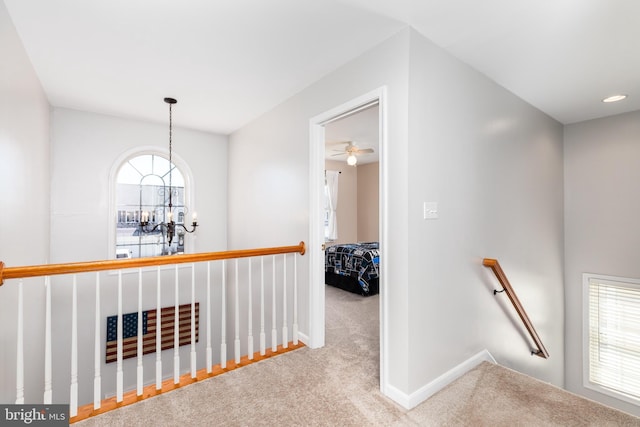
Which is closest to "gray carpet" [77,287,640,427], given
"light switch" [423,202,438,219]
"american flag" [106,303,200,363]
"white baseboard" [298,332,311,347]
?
"white baseboard" [298,332,311,347]

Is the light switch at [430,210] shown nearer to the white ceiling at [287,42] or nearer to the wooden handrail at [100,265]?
the white ceiling at [287,42]

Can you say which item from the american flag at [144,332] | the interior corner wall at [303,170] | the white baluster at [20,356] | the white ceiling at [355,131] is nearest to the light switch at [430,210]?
the interior corner wall at [303,170]

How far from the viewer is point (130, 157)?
374 centimetres

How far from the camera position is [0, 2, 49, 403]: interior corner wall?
171 centimetres

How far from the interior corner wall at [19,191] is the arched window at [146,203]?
3.10 ft

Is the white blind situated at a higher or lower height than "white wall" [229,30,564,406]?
lower

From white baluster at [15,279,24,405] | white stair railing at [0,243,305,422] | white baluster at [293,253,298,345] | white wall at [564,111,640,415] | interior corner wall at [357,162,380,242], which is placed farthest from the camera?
interior corner wall at [357,162,380,242]

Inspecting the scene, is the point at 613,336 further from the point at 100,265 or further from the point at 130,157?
the point at 130,157

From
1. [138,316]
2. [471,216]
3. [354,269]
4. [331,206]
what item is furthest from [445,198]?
[331,206]

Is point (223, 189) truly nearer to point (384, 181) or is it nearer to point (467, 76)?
point (384, 181)

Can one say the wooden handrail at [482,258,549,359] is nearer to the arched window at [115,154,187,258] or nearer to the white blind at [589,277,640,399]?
the white blind at [589,277,640,399]

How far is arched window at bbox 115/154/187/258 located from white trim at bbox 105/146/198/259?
0.06 m

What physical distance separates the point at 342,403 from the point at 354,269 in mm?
2882

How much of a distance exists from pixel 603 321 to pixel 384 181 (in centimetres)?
386
